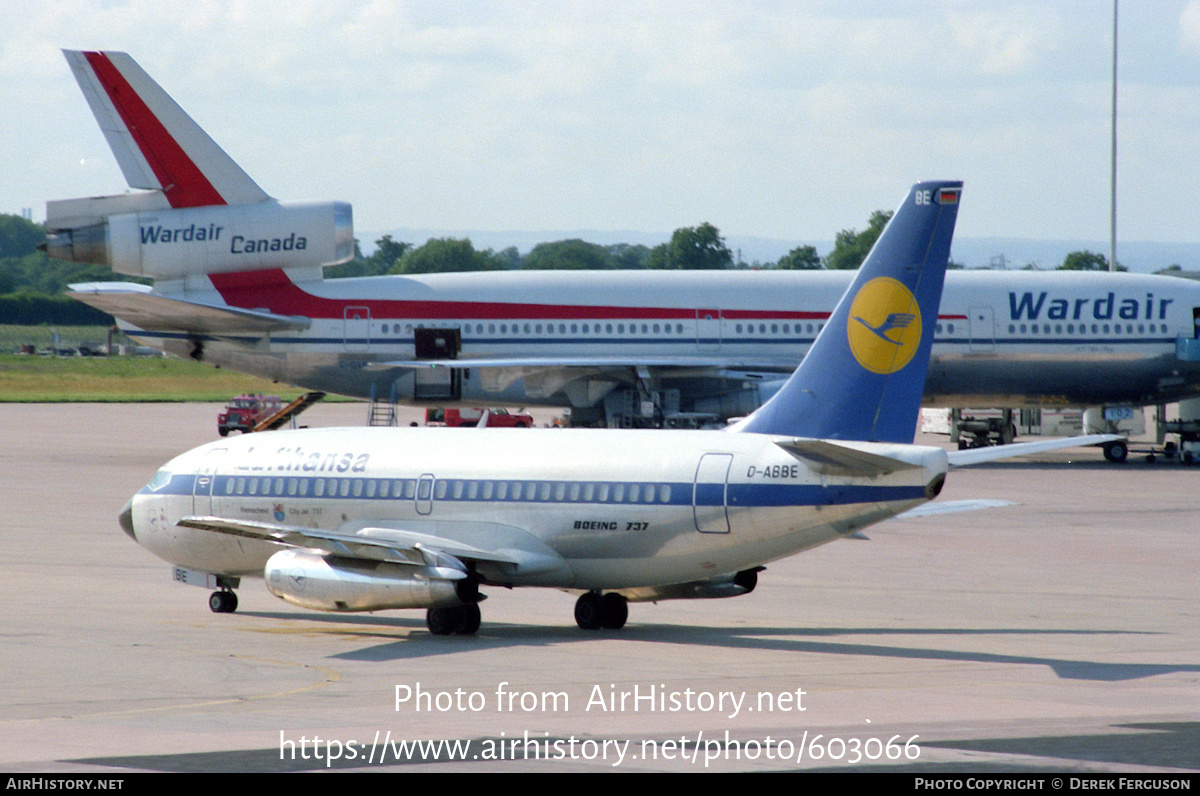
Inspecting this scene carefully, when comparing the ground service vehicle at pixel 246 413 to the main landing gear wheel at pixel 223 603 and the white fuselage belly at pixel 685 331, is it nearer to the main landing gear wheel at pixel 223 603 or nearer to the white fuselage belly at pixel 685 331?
the white fuselage belly at pixel 685 331

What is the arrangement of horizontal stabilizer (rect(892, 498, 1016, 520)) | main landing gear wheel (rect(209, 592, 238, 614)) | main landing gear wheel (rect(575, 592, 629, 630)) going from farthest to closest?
main landing gear wheel (rect(209, 592, 238, 614))
main landing gear wheel (rect(575, 592, 629, 630))
horizontal stabilizer (rect(892, 498, 1016, 520))

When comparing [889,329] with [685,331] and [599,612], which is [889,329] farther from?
[685,331]

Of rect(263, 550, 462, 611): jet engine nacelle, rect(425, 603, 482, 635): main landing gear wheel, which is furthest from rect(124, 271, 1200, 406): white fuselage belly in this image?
rect(263, 550, 462, 611): jet engine nacelle

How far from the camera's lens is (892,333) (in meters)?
21.2

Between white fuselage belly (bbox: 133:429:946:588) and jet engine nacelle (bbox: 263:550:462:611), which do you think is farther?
jet engine nacelle (bbox: 263:550:462:611)

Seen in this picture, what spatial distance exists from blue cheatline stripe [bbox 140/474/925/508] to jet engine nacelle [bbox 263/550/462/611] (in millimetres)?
1758

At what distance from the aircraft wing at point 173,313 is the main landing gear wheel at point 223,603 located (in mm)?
23112

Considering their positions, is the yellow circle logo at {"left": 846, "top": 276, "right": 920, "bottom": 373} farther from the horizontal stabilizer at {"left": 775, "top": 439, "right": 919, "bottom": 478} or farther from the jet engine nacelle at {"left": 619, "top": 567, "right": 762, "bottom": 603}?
the jet engine nacelle at {"left": 619, "top": 567, "right": 762, "bottom": 603}

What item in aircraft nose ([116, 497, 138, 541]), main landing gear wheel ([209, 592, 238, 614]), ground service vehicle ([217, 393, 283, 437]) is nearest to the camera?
main landing gear wheel ([209, 592, 238, 614])

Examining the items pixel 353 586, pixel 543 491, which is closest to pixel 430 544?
pixel 353 586

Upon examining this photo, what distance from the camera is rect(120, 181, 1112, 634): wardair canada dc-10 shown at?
20.6 metres

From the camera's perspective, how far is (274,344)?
1956 inches

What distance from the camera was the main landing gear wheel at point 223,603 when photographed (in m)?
24.7

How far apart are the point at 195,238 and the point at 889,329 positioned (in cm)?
3226
